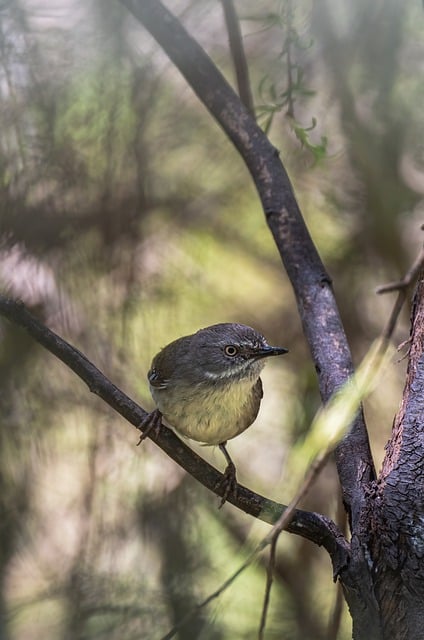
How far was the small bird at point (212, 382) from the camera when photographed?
3.61 m

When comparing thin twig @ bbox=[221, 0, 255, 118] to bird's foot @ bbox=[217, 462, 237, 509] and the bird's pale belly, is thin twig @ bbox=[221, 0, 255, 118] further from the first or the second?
bird's foot @ bbox=[217, 462, 237, 509]

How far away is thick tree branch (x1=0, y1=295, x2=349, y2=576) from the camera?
2.44 m

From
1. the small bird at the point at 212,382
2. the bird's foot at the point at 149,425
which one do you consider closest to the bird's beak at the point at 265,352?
the small bird at the point at 212,382

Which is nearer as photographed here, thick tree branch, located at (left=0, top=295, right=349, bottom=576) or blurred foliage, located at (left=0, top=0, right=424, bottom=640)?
thick tree branch, located at (left=0, top=295, right=349, bottom=576)

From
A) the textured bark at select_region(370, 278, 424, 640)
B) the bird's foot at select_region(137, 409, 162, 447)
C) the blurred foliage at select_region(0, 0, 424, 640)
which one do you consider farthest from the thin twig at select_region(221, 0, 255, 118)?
the textured bark at select_region(370, 278, 424, 640)

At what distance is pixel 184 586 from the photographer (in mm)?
4367

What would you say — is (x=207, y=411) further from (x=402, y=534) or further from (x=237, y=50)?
(x=237, y=50)

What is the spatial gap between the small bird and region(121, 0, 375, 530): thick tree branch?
1.46 feet

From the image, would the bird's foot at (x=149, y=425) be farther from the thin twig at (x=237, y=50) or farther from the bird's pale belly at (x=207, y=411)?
the thin twig at (x=237, y=50)

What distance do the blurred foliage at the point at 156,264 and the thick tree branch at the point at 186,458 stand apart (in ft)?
4.42

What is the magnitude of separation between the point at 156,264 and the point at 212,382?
5.31 feet

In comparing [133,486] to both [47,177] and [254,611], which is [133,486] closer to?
[254,611]

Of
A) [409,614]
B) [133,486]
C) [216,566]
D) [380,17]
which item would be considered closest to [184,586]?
[216,566]

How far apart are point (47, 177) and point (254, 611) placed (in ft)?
8.37
